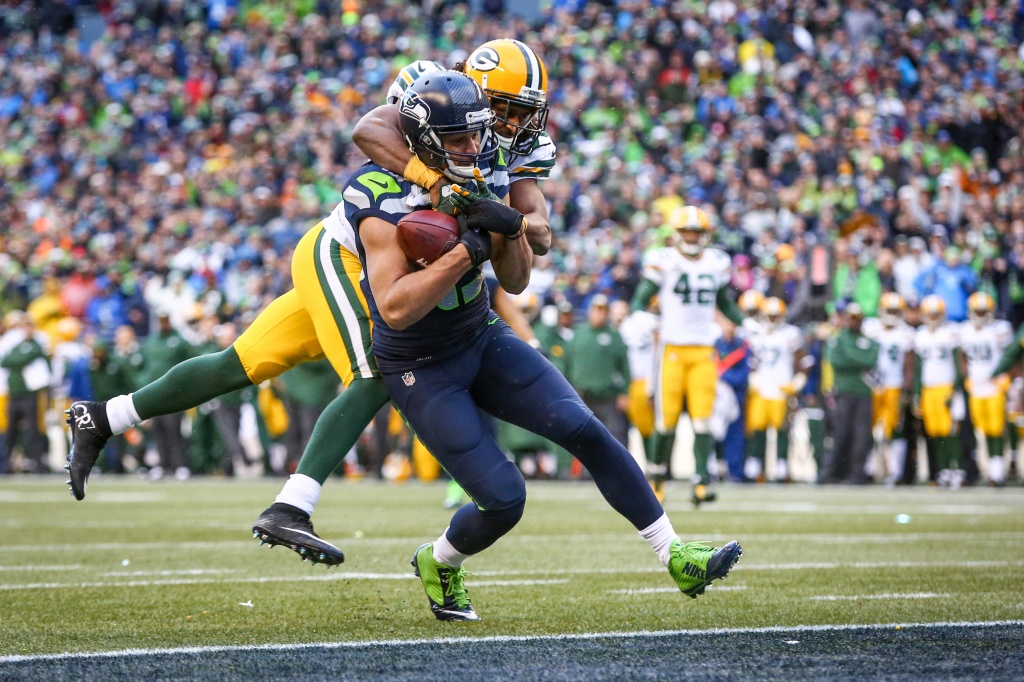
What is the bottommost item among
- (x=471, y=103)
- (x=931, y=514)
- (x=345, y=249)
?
(x=931, y=514)

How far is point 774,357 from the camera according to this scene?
14.5 m

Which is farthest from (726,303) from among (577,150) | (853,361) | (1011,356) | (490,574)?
(577,150)

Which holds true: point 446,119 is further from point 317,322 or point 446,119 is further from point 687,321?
point 687,321

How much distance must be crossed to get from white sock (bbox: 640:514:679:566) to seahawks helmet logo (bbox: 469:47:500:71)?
152 centimetres

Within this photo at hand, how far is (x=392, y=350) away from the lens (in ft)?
14.4

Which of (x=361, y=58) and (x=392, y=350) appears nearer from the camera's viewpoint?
(x=392, y=350)

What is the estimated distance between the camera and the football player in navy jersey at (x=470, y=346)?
13.5ft

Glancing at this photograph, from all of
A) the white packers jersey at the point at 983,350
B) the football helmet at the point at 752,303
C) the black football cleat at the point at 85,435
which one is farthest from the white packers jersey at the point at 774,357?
the black football cleat at the point at 85,435

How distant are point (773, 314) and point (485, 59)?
10.2 metres

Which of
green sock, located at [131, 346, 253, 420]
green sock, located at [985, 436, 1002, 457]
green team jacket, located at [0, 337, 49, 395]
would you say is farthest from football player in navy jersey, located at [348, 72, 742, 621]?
green team jacket, located at [0, 337, 49, 395]

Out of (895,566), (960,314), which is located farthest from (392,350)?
(960,314)

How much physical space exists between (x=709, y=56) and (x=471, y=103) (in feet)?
Answer: 48.5

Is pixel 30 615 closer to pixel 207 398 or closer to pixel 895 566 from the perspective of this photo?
pixel 207 398

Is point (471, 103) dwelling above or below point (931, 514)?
above
